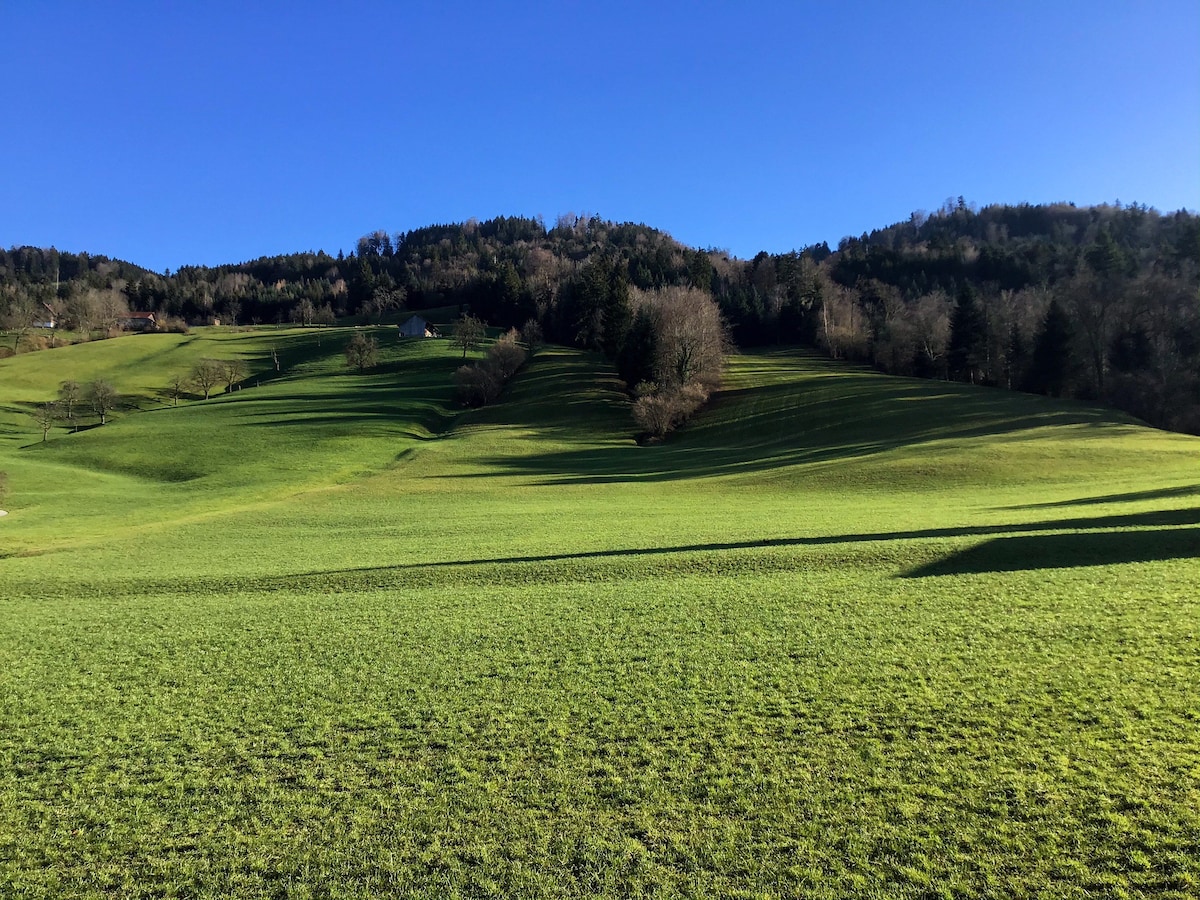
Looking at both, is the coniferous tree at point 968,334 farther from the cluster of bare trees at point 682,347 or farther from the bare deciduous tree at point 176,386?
the bare deciduous tree at point 176,386

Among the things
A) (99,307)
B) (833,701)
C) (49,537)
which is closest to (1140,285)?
(833,701)

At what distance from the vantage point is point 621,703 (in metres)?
10.8

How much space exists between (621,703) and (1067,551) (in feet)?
50.2

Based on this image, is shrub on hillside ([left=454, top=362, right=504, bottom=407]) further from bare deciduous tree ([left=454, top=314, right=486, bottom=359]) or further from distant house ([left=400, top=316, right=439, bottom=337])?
distant house ([left=400, top=316, right=439, bottom=337])

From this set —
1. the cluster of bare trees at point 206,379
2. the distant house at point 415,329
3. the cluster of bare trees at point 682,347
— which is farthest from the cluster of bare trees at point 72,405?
the cluster of bare trees at point 682,347

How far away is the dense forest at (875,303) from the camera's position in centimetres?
7338

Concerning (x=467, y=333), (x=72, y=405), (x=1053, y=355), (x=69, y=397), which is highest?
(x=467, y=333)

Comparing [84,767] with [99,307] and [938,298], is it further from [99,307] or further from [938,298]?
[99,307]

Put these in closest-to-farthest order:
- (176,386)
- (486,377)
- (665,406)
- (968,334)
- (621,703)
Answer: (621,703) → (665,406) → (968,334) → (486,377) → (176,386)

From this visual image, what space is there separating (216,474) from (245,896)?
170 ft

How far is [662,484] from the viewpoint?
139ft

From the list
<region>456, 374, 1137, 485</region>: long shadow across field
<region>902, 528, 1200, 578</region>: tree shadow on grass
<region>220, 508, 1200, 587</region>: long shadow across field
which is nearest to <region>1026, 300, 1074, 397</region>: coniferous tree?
<region>456, 374, 1137, 485</region>: long shadow across field

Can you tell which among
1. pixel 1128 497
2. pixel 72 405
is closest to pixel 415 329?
pixel 72 405

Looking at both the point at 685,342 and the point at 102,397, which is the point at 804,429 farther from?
the point at 102,397
